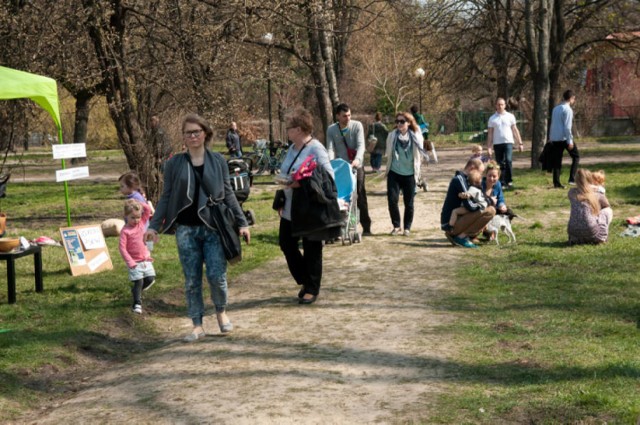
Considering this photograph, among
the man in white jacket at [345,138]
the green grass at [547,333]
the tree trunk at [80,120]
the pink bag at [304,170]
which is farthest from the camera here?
the tree trunk at [80,120]

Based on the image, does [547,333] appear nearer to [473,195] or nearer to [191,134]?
[191,134]

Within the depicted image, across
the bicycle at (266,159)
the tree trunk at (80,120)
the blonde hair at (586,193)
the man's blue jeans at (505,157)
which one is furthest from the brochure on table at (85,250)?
the tree trunk at (80,120)

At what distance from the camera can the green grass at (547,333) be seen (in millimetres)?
5605

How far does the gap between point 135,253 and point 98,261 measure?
261cm

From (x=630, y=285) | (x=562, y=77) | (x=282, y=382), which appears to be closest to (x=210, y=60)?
(x=630, y=285)

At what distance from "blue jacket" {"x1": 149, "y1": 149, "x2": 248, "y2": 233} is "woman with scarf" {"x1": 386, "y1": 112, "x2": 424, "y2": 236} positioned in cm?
625

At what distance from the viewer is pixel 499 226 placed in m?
13.3

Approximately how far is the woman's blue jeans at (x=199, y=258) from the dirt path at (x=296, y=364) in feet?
1.44

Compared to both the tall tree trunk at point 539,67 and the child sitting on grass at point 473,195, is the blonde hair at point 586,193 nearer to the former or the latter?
the child sitting on grass at point 473,195

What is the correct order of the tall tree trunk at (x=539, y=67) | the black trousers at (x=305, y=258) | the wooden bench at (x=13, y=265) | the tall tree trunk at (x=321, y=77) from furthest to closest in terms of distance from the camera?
the tall tree trunk at (x=539, y=67), the tall tree trunk at (x=321, y=77), the wooden bench at (x=13, y=265), the black trousers at (x=305, y=258)

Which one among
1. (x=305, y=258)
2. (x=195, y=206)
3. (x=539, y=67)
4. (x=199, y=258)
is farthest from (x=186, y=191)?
(x=539, y=67)

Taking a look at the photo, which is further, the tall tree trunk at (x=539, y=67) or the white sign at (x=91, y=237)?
the tall tree trunk at (x=539, y=67)

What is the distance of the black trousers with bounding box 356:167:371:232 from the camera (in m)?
13.8

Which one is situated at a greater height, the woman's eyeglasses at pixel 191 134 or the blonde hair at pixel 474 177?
the woman's eyeglasses at pixel 191 134
